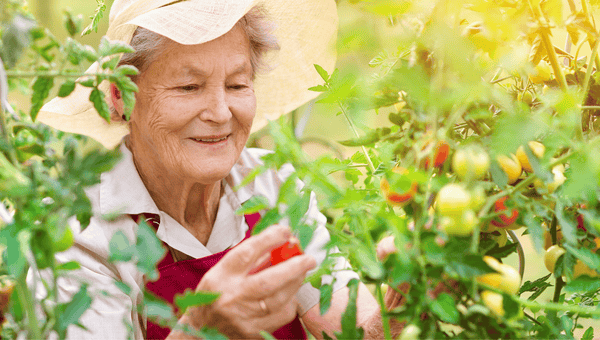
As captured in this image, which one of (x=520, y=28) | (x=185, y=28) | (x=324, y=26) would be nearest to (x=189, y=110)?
(x=185, y=28)

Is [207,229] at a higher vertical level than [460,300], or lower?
lower

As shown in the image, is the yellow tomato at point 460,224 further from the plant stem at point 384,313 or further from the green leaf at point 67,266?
the green leaf at point 67,266

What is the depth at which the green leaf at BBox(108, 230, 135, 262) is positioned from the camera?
40cm

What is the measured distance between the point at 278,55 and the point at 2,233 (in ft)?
3.31

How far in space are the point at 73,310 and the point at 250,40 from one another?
873 millimetres

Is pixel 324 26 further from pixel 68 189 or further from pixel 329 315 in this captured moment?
pixel 68 189

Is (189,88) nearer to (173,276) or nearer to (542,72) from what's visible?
(173,276)

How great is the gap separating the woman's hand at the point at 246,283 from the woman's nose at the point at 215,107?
0.47 meters

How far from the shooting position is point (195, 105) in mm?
1019

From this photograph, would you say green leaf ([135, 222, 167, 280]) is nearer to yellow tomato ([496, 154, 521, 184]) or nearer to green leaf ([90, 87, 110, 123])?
green leaf ([90, 87, 110, 123])

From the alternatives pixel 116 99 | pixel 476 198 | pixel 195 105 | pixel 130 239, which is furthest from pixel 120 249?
pixel 116 99

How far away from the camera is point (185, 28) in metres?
0.94

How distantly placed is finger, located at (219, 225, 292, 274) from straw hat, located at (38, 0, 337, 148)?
432 mm

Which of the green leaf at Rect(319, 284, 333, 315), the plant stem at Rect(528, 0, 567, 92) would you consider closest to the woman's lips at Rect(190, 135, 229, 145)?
the green leaf at Rect(319, 284, 333, 315)
